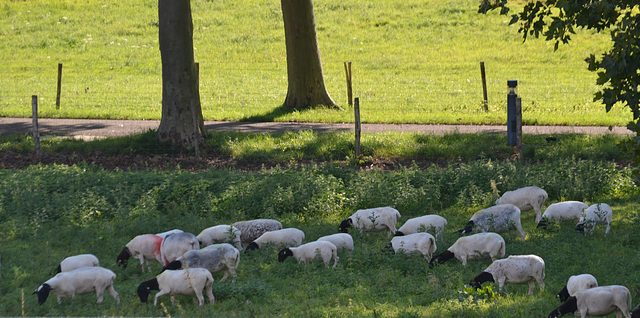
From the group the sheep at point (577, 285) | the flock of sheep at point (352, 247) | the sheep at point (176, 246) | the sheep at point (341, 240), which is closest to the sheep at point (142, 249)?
the flock of sheep at point (352, 247)

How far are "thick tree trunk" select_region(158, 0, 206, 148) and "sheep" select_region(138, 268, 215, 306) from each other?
8599mm

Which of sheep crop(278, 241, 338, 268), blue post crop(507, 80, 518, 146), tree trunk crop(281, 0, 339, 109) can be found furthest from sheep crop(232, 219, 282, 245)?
tree trunk crop(281, 0, 339, 109)

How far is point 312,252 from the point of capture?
861 centimetres

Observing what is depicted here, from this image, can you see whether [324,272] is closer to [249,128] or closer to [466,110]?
[249,128]

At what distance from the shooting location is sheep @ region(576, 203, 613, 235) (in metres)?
9.34

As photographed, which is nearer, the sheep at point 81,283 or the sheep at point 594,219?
the sheep at point 81,283

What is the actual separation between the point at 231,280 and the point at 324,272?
1.15 meters

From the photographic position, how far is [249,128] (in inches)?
742

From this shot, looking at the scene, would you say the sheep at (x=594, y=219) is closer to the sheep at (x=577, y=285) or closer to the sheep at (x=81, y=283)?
the sheep at (x=577, y=285)

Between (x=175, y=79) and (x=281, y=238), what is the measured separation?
7.74 metres

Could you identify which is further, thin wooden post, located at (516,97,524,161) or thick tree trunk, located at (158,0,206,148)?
thick tree trunk, located at (158,0,206,148)

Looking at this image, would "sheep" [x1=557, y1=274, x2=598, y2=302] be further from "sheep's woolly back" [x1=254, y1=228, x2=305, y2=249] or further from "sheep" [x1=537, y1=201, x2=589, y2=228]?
"sheep's woolly back" [x1=254, y1=228, x2=305, y2=249]

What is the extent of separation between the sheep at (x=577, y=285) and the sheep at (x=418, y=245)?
1.98 meters

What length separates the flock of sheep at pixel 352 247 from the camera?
23.1 ft
